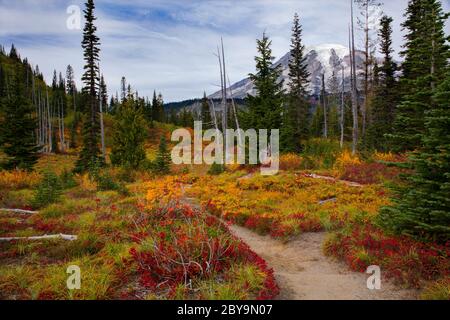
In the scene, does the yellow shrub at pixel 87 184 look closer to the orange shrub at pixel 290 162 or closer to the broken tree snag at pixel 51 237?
the broken tree snag at pixel 51 237

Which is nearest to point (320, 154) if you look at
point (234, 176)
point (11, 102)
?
point (234, 176)

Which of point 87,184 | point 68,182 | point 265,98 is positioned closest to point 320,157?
point 265,98

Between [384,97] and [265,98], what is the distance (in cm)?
1405

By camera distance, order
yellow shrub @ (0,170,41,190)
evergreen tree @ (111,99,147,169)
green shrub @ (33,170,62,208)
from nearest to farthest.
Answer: green shrub @ (33,170,62,208), yellow shrub @ (0,170,41,190), evergreen tree @ (111,99,147,169)

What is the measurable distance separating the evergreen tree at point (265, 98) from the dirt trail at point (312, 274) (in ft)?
51.2

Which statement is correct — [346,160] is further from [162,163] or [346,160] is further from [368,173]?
[162,163]

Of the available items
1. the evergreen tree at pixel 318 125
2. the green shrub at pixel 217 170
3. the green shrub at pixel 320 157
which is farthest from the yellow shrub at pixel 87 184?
the evergreen tree at pixel 318 125

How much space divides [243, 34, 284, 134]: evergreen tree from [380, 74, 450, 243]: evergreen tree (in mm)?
17088

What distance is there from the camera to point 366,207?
1170 centimetres

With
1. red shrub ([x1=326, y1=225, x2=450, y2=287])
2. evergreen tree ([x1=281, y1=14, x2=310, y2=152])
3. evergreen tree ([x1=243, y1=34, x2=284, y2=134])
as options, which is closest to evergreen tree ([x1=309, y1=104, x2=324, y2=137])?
evergreen tree ([x1=281, y1=14, x2=310, y2=152])

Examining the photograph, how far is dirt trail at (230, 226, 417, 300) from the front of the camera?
19.9 ft

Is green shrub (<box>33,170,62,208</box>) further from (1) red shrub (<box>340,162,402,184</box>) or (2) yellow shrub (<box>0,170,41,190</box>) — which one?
(1) red shrub (<box>340,162,402,184</box>)
